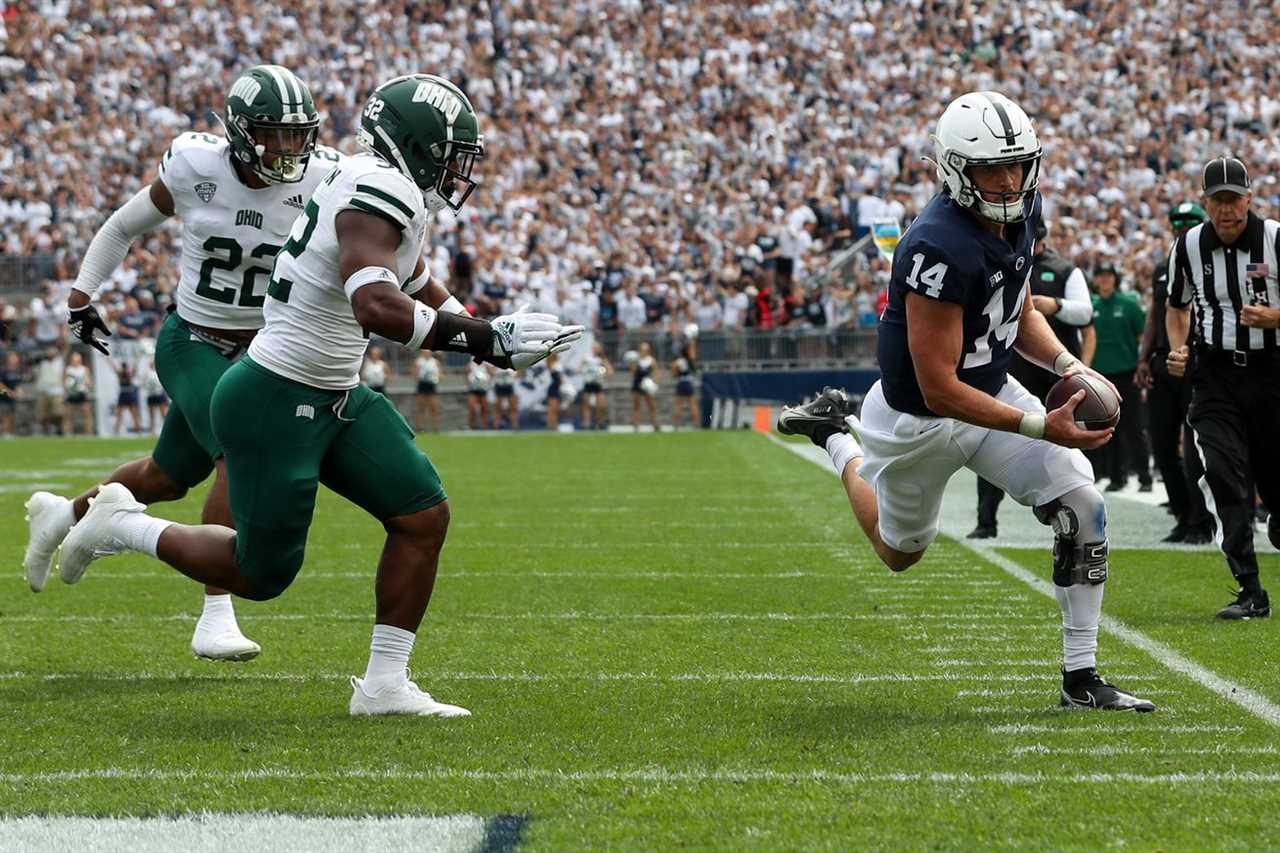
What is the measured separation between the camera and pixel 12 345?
26.2 m

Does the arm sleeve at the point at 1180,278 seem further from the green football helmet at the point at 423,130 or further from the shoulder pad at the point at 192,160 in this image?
the shoulder pad at the point at 192,160

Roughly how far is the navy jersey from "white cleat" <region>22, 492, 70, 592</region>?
8.60ft

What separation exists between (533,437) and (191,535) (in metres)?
18.3

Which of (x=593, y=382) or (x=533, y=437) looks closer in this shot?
(x=533, y=437)

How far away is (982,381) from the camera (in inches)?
193

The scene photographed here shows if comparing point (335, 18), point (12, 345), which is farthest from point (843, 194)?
point (12, 345)

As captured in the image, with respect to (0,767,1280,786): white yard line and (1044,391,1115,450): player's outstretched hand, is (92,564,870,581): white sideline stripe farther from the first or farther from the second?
(0,767,1280,786): white yard line

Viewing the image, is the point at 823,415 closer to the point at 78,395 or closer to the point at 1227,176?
the point at 1227,176

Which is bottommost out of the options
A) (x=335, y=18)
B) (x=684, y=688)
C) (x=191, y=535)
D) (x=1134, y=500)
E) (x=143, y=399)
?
(x=143, y=399)

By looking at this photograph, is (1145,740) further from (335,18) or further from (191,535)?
(335,18)

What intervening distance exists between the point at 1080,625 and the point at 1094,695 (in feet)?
0.63

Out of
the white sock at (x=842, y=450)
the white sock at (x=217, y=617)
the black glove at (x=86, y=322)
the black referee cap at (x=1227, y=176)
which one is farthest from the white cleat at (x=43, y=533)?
the black referee cap at (x=1227, y=176)

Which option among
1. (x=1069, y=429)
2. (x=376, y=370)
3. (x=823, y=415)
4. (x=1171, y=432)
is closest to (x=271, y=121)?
(x=823, y=415)

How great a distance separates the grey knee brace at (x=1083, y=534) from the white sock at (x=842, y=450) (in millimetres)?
971
